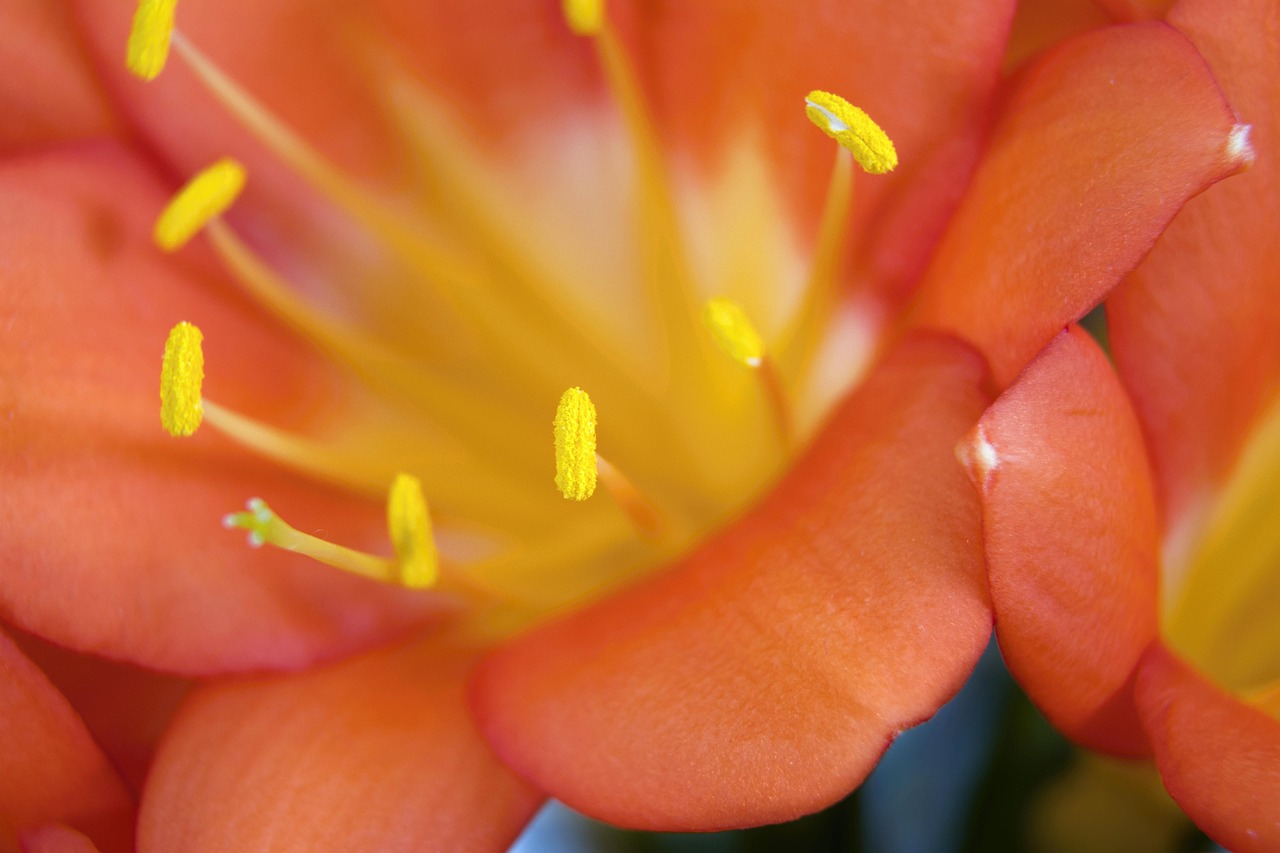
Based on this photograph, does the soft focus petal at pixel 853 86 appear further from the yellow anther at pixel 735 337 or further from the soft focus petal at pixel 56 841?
the soft focus petal at pixel 56 841

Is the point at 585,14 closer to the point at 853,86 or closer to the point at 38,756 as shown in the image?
the point at 853,86

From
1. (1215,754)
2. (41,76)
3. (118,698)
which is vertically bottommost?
(118,698)

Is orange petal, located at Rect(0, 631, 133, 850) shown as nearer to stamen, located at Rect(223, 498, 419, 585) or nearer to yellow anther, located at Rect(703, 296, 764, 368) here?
stamen, located at Rect(223, 498, 419, 585)

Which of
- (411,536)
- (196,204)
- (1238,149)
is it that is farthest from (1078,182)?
(196,204)

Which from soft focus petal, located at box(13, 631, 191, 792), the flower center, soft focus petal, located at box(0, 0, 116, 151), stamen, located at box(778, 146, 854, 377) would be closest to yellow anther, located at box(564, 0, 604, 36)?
the flower center

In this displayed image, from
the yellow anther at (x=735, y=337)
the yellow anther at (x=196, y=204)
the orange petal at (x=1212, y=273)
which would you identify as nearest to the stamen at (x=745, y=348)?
the yellow anther at (x=735, y=337)

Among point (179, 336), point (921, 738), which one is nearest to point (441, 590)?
point (179, 336)
